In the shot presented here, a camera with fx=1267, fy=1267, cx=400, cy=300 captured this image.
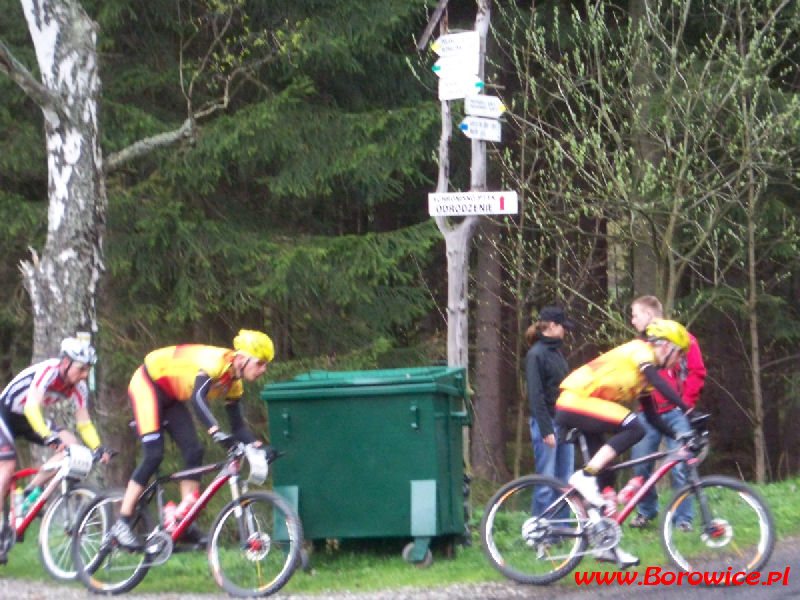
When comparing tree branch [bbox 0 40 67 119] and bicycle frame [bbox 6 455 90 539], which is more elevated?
tree branch [bbox 0 40 67 119]

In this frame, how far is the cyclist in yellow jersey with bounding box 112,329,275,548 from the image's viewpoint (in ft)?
26.9

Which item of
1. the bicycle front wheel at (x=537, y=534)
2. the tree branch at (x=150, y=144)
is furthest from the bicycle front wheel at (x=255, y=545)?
the tree branch at (x=150, y=144)

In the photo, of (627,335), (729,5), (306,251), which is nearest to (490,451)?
(627,335)

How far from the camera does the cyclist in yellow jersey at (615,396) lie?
7910 millimetres

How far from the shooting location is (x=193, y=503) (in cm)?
836

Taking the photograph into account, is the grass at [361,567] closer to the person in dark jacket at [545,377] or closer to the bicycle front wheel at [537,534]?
the bicycle front wheel at [537,534]

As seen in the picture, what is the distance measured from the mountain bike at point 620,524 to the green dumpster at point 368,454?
2.02 feet

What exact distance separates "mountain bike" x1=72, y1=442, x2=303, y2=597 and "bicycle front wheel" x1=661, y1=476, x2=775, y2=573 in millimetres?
2339

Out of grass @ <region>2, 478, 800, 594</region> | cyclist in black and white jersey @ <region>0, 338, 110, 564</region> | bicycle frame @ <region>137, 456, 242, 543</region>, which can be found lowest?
grass @ <region>2, 478, 800, 594</region>

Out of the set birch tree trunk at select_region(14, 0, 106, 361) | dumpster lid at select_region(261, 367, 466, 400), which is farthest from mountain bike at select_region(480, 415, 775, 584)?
birch tree trunk at select_region(14, 0, 106, 361)

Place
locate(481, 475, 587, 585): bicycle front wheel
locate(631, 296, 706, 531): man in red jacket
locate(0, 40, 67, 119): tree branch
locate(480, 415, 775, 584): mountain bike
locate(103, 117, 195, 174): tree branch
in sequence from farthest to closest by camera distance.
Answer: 1. locate(103, 117, 195, 174): tree branch
2. locate(0, 40, 67, 119): tree branch
3. locate(631, 296, 706, 531): man in red jacket
4. locate(481, 475, 587, 585): bicycle front wheel
5. locate(480, 415, 775, 584): mountain bike

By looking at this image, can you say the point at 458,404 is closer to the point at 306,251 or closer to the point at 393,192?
the point at 306,251

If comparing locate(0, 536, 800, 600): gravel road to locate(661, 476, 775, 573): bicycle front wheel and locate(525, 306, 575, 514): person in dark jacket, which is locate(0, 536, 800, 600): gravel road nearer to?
locate(661, 476, 775, 573): bicycle front wheel

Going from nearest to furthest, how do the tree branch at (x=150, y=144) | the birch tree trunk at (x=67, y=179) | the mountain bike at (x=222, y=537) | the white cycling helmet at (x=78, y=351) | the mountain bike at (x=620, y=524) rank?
1. the mountain bike at (x=620, y=524)
2. the mountain bike at (x=222, y=537)
3. the white cycling helmet at (x=78, y=351)
4. the birch tree trunk at (x=67, y=179)
5. the tree branch at (x=150, y=144)
